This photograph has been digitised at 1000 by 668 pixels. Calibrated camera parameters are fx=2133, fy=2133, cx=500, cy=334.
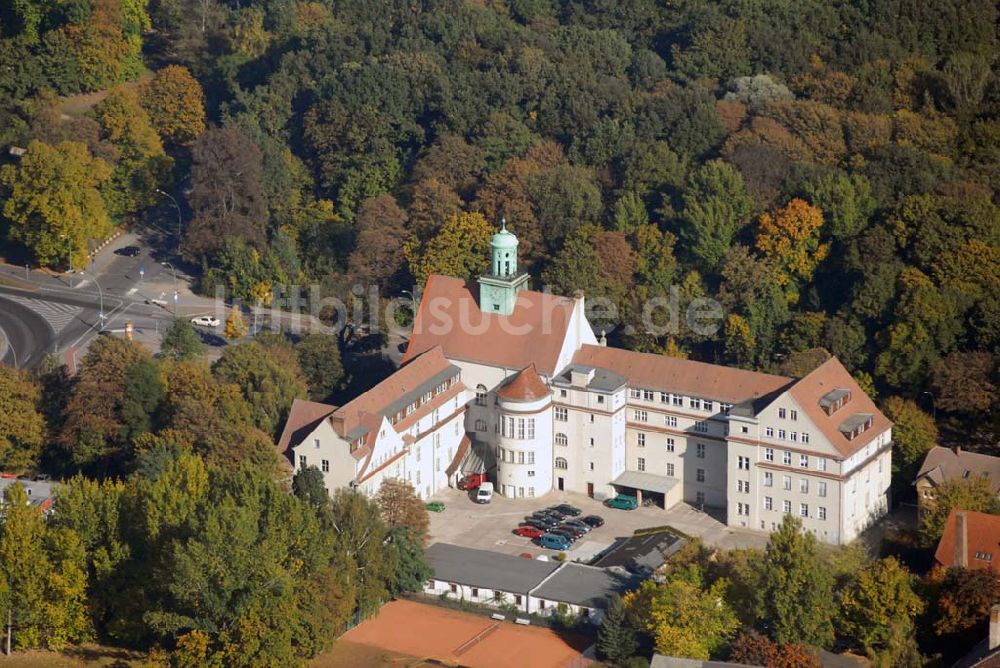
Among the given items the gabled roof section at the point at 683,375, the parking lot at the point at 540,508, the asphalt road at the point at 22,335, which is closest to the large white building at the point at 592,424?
the gabled roof section at the point at 683,375

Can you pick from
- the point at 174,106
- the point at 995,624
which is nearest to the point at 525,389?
the point at 995,624

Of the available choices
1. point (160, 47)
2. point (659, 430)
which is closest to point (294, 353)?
point (659, 430)

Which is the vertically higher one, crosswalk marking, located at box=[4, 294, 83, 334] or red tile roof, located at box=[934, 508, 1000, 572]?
crosswalk marking, located at box=[4, 294, 83, 334]

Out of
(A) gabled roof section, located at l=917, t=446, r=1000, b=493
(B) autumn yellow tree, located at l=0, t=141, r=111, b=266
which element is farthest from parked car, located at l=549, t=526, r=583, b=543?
(B) autumn yellow tree, located at l=0, t=141, r=111, b=266

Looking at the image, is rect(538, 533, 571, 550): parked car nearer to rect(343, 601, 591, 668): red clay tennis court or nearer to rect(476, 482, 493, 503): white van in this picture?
rect(476, 482, 493, 503): white van

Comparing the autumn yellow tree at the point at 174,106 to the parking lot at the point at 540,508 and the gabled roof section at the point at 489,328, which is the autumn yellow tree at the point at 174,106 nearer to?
the gabled roof section at the point at 489,328
